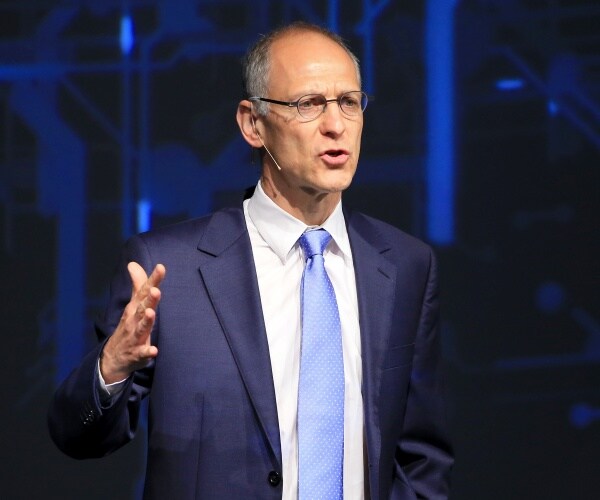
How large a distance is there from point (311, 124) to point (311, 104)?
46 mm

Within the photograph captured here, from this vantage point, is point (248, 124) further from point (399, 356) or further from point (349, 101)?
point (399, 356)

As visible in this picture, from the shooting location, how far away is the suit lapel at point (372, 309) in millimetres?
1950

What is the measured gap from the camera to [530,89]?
3076 millimetres

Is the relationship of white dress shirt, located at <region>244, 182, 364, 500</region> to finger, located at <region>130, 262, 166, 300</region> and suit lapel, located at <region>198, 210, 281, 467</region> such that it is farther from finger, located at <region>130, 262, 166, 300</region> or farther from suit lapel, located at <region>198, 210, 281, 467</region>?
finger, located at <region>130, 262, 166, 300</region>

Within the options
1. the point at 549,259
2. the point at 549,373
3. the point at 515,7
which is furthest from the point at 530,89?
the point at 549,373

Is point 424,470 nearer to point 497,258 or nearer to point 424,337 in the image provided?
point 424,337

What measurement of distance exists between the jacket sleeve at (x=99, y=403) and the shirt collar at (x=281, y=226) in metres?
0.25

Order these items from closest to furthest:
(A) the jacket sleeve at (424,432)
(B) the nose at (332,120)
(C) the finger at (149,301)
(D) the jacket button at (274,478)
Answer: (C) the finger at (149,301) < (D) the jacket button at (274,478) < (B) the nose at (332,120) < (A) the jacket sleeve at (424,432)

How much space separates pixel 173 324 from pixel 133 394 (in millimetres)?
152

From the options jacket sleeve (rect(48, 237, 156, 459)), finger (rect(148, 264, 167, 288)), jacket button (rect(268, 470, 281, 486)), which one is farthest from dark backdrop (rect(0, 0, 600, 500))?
finger (rect(148, 264, 167, 288))

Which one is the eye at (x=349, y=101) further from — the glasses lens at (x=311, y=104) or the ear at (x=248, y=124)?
the ear at (x=248, y=124)

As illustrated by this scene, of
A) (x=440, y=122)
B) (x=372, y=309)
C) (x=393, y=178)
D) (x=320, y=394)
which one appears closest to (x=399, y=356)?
(x=372, y=309)

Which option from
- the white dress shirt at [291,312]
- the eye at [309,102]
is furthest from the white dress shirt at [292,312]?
the eye at [309,102]

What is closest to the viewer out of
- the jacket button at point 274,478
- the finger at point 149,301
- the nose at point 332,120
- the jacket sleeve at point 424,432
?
the finger at point 149,301
